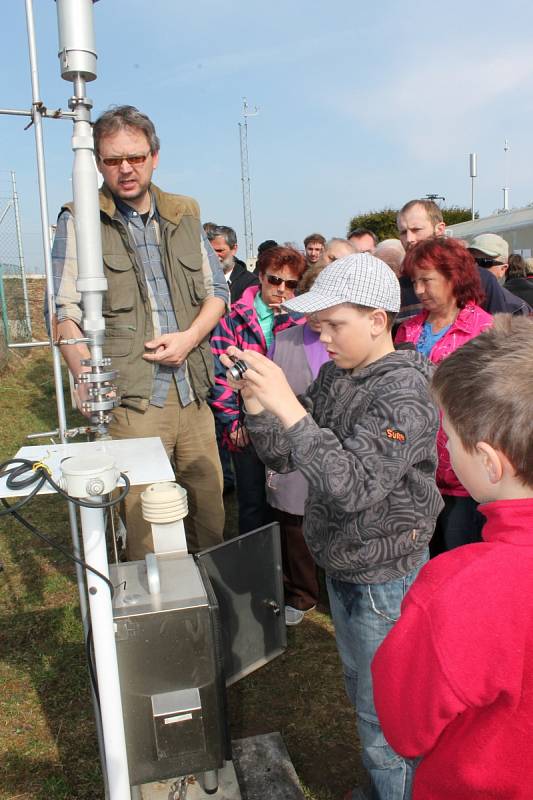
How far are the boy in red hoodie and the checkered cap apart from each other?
589 mm

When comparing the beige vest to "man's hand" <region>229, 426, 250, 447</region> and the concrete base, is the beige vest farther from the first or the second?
the concrete base

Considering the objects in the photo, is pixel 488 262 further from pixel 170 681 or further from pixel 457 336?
pixel 170 681

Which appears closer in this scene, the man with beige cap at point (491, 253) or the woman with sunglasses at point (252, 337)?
the woman with sunglasses at point (252, 337)

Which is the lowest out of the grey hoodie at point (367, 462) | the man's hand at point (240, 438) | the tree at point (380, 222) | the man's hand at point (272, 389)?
the man's hand at point (240, 438)

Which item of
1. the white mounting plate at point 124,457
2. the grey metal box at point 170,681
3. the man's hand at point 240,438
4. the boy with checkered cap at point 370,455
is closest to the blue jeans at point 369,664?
the boy with checkered cap at point 370,455

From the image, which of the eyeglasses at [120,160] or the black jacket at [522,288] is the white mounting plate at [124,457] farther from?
the black jacket at [522,288]

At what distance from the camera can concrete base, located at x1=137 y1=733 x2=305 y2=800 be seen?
1.96 metres

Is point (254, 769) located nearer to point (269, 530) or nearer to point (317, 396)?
point (269, 530)

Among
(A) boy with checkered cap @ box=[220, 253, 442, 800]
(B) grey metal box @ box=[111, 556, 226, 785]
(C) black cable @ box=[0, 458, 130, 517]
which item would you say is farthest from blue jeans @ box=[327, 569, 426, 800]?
(C) black cable @ box=[0, 458, 130, 517]

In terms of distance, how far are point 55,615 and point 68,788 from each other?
4.35ft

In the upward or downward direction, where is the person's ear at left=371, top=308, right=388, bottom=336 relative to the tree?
downward

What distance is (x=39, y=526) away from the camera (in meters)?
4.89

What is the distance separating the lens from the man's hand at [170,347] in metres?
2.69

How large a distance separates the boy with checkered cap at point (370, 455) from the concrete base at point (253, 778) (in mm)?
430
